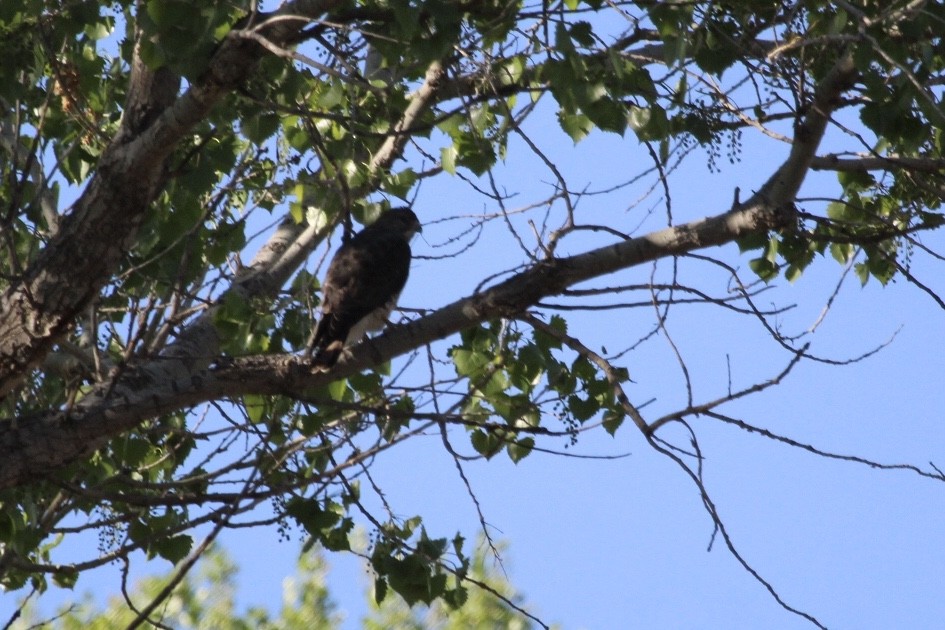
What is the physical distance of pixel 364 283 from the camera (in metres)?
5.64

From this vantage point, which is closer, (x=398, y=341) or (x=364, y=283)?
(x=398, y=341)

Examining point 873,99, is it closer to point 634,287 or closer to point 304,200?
point 634,287

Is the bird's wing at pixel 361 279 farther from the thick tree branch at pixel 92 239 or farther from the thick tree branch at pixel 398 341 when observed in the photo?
the thick tree branch at pixel 92 239

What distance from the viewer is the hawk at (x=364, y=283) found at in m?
5.14

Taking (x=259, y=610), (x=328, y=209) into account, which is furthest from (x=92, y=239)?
(x=259, y=610)

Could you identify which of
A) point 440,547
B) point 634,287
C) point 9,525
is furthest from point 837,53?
point 9,525

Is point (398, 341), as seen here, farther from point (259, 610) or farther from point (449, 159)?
point (259, 610)

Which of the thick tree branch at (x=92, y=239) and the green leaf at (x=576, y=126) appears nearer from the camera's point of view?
the thick tree branch at (x=92, y=239)

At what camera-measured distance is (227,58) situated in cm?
350

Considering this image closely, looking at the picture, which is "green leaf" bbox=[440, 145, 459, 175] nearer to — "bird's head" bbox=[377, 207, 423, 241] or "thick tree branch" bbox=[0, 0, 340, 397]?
"thick tree branch" bbox=[0, 0, 340, 397]

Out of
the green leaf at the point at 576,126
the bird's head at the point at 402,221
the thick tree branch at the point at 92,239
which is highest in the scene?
the bird's head at the point at 402,221

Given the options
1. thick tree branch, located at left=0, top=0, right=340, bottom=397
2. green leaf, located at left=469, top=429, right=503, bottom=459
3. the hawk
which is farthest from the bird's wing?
thick tree branch, located at left=0, top=0, right=340, bottom=397

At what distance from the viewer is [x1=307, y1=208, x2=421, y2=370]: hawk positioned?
514cm

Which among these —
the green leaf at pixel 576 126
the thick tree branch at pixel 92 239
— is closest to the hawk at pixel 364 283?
the thick tree branch at pixel 92 239
